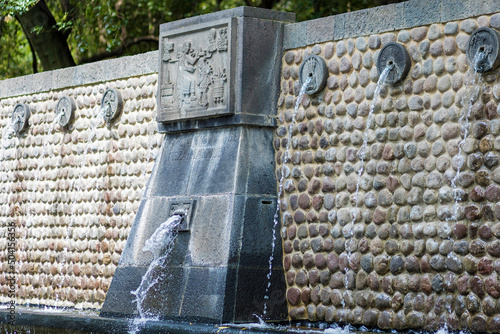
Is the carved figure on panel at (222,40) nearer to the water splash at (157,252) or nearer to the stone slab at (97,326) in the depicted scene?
the water splash at (157,252)

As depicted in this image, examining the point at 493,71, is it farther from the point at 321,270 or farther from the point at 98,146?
the point at 98,146

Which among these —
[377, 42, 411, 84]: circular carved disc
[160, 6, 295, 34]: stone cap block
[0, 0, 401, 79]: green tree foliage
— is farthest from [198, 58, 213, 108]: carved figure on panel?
[0, 0, 401, 79]: green tree foliage

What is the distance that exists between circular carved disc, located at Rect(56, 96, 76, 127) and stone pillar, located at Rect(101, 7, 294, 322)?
226 cm

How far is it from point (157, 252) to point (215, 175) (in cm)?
96

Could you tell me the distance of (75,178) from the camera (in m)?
11.4

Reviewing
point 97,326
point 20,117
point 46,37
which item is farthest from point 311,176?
point 46,37

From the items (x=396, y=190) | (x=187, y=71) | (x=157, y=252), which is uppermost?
(x=187, y=71)

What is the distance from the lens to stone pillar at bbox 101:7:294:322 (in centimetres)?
837

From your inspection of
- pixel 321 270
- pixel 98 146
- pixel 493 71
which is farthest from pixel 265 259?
pixel 98 146

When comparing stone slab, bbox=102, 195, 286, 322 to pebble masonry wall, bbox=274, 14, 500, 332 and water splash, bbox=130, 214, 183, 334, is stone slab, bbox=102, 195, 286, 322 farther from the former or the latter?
pebble masonry wall, bbox=274, 14, 500, 332

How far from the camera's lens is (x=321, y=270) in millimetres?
8422

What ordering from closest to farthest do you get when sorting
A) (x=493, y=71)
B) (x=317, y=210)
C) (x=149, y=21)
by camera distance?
1. (x=493, y=71)
2. (x=317, y=210)
3. (x=149, y=21)

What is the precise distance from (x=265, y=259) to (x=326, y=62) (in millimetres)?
1974

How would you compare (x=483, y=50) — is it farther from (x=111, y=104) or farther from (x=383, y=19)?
(x=111, y=104)
